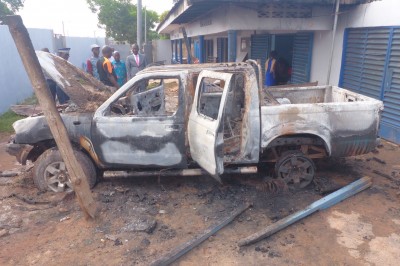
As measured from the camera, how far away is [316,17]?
27.7 feet

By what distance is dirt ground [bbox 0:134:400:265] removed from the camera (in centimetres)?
367

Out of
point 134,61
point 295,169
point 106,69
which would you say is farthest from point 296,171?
point 134,61

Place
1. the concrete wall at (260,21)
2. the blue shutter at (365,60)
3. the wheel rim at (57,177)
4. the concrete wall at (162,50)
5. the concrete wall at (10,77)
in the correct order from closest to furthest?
the wheel rim at (57,177), the blue shutter at (365,60), the concrete wall at (260,21), the concrete wall at (10,77), the concrete wall at (162,50)

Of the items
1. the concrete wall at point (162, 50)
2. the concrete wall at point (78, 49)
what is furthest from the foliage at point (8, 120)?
the concrete wall at point (162, 50)

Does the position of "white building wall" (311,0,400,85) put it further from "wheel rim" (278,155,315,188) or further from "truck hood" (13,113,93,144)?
"truck hood" (13,113,93,144)

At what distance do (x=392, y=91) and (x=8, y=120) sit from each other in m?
9.60

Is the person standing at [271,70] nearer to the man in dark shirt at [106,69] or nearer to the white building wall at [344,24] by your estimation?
the white building wall at [344,24]

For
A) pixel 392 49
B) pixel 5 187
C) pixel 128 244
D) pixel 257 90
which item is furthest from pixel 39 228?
pixel 392 49

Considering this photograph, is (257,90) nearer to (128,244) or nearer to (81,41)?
(128,244)

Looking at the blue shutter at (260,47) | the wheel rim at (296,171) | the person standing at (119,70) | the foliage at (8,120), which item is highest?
the blue shutter at (260,47)

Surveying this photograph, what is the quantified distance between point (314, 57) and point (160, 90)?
5873mm

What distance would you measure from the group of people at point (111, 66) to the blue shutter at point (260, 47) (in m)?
4.74

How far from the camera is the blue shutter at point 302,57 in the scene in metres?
10.2

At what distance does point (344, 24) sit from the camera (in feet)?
28.0
